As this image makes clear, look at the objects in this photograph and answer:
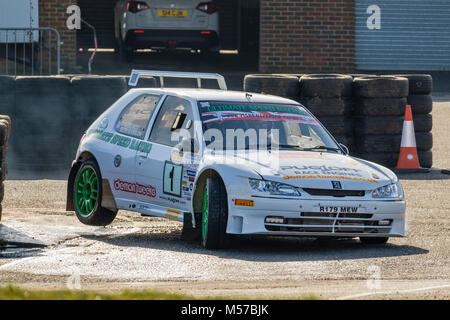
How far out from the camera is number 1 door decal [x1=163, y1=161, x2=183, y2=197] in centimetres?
989

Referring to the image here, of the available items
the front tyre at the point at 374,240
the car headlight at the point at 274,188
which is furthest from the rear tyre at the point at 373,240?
the car headlight at the point at 274,188

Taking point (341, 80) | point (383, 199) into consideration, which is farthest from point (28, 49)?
point (383, 199)

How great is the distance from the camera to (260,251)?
9.51 metres

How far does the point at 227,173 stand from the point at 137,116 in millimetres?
1909

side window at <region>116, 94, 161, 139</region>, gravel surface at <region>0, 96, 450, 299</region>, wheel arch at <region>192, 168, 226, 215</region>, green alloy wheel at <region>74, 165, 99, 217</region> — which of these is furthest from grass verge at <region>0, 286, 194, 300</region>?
green alloy wheel at <region>74, 165, 99, 217</region>

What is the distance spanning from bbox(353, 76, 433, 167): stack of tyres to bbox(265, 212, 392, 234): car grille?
6.29m

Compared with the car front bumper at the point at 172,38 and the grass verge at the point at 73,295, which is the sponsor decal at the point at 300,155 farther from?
the car front bumper at the point at 172,38

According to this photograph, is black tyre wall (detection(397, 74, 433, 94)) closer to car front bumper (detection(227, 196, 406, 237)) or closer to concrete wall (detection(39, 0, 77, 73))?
car front bumper (detection(227, 196, 406, 237))

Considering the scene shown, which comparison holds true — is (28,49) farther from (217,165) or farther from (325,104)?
(217,165)

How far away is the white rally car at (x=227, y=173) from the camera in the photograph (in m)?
9.18

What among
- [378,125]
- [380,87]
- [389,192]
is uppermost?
[380,87]

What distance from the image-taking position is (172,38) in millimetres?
24031

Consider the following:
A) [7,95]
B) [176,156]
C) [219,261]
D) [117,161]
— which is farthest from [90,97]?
[219,261]

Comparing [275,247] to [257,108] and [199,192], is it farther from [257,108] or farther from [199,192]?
[257,108]
